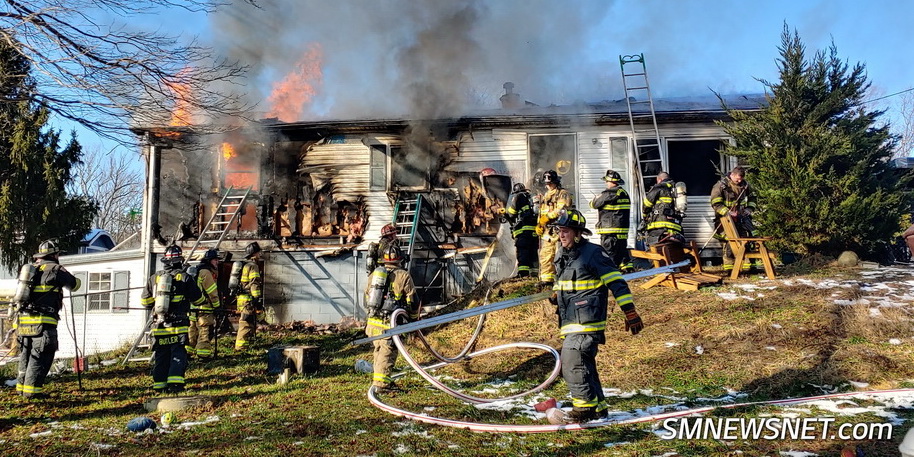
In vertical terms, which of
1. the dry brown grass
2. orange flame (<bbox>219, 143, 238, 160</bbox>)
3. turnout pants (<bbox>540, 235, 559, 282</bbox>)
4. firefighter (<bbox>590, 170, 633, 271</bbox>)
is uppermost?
orange flame (<bbox>219, 143, 238, 160</bbox>)

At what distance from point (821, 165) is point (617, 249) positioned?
15.0 ft

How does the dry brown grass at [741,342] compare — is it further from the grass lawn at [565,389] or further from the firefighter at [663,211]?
the firefighter at [663,211]

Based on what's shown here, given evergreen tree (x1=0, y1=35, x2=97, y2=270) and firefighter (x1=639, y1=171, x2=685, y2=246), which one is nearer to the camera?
firefighter (x1=639, y1=171, x2=685, y2=246)

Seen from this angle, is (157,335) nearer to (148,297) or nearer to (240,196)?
(148,297)

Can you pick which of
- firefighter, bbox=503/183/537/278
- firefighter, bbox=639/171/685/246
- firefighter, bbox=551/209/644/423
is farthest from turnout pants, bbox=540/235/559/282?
firefighter, bbox=551/209/644/423

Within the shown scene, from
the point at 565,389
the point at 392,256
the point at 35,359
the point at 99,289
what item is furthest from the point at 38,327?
the point at 99,289

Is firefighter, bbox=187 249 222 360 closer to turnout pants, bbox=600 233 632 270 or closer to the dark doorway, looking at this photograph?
turnout pants, bbox=600 233 632 270

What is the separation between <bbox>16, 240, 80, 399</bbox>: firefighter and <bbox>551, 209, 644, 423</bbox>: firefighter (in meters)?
6.45

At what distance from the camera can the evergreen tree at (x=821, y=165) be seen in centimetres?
1059

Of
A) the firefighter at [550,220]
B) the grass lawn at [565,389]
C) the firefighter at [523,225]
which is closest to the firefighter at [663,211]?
the grass lawn at [565,389]

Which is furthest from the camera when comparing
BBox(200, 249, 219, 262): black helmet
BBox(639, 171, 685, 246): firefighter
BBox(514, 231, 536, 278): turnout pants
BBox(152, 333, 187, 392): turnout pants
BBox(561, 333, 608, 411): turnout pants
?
BBox(200, 249, 219, 262): black helmet

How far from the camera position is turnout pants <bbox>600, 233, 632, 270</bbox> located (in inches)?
375

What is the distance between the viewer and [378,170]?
14664mm

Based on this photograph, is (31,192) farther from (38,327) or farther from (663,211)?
(663,211)
